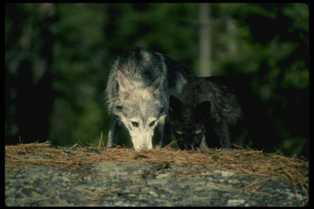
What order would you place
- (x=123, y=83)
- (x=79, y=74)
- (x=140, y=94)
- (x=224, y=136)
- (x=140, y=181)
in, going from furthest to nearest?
1. (x=79, y=74)
2. (x=224, y=136)
3. (x=123, y=83)
4. (x=140, y=94)
5. (x=140, y=181)

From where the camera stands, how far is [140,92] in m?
12.0

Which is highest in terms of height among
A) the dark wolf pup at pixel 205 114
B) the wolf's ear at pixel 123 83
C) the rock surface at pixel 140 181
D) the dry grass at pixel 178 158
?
the wolf's ear at pixel 123 83

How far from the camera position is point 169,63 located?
12836 mm

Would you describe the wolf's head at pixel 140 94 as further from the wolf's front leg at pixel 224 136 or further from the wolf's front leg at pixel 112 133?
the wolf's front leg at pixel 224 136

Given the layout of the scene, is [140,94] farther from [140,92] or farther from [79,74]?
[79,74]

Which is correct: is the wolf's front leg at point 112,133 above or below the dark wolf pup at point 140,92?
below

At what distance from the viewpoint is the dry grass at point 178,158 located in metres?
8.84

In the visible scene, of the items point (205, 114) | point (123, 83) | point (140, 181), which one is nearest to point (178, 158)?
point (140, 181)

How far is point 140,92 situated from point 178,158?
288cm

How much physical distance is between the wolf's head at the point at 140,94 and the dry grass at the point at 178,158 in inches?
71.1

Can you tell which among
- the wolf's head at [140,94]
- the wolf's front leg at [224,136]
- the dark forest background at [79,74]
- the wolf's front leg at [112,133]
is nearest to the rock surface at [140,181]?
the dark forest background at [79,74]

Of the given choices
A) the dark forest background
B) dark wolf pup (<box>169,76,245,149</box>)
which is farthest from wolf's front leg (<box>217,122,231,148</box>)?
the dark forest background

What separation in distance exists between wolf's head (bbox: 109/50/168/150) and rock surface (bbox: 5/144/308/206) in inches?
91.6

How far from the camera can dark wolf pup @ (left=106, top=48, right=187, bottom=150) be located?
1177cm
